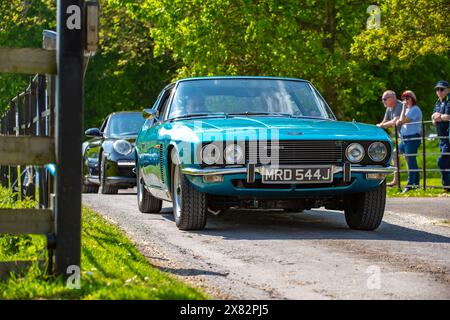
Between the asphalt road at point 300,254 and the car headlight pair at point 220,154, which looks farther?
the car headlight pair at point 220,154

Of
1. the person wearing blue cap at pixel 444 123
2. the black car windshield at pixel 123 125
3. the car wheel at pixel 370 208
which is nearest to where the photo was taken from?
→ the car wheel at pixel 370 208

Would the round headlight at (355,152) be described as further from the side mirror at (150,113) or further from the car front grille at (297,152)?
the side mirror at (150,113)

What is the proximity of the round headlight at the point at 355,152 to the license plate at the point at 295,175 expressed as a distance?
0.98ft

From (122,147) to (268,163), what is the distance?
25.7 ft

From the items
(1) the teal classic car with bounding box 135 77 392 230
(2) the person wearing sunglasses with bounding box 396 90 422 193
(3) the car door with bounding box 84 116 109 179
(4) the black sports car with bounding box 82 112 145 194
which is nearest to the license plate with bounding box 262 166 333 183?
(1) the teal classic car with bounding box 135 77 392 230

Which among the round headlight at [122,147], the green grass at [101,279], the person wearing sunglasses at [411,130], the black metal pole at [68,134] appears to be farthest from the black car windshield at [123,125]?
the black metal pole at [68,134]

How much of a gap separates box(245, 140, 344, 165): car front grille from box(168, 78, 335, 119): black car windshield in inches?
47.3

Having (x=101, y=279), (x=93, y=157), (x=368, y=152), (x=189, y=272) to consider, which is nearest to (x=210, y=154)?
(x=368, y=152)

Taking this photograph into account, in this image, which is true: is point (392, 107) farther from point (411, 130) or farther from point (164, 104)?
point (164, 104)

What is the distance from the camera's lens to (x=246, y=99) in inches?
438

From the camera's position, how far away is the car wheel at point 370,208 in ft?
33.1
